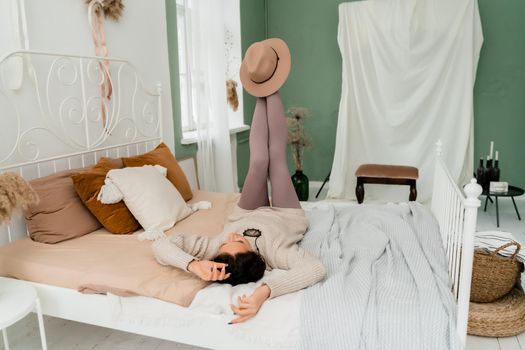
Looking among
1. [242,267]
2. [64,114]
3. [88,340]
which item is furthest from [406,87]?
[88,340]

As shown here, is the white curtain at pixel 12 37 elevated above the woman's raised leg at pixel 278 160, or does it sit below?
above

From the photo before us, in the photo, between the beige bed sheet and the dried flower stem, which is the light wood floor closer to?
Answer: the beige bed sheet

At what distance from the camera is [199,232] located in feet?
6.91

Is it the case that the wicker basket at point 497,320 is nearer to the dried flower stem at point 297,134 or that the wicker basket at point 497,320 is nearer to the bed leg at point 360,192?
the bed leg at point 360,192

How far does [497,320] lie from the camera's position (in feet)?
6.54

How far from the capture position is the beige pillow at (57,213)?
1.91 m

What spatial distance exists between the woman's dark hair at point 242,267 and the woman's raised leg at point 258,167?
27.5 inches

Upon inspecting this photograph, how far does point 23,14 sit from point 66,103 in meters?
0.48

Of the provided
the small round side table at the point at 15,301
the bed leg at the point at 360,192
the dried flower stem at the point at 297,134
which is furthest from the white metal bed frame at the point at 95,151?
the dried flower stem at the point at 297,134

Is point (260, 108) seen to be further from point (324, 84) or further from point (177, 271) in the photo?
point (324, 84)

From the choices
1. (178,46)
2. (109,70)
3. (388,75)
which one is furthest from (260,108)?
(388,75)

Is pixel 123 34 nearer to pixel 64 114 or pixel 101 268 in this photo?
pixel 64 114

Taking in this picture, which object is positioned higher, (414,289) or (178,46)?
(178,46)

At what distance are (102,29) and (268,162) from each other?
123 cm
